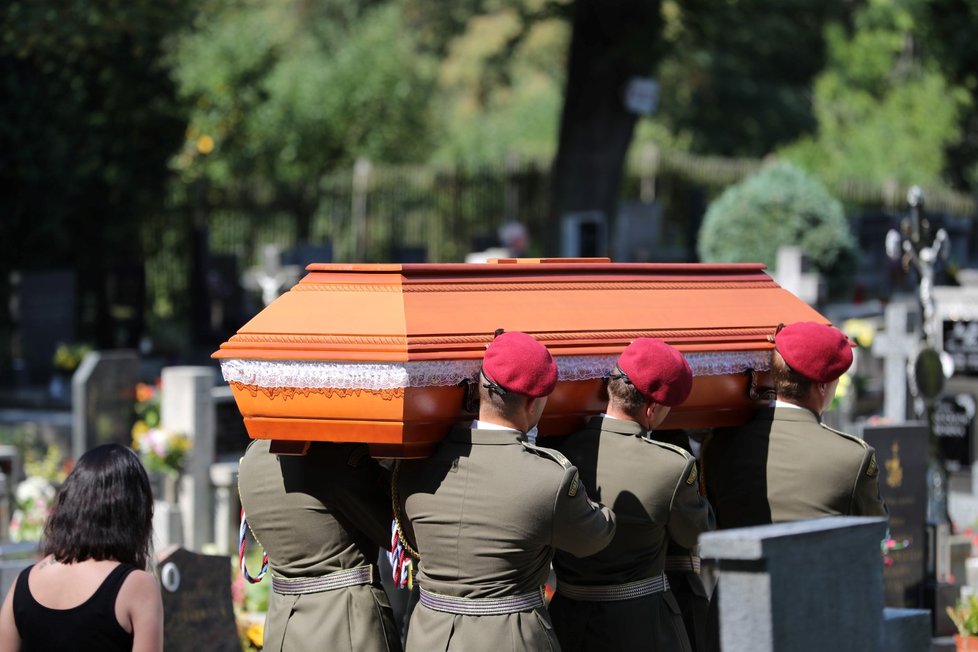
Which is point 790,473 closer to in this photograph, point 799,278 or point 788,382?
point 788,382

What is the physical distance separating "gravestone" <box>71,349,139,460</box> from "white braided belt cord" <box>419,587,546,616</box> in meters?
5.31

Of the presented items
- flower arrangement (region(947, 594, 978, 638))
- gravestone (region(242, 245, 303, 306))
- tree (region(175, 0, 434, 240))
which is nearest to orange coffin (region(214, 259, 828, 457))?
flower arrangement (region(947, 594, 978, 638))

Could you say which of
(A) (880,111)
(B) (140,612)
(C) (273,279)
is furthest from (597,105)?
(A) (880,111)

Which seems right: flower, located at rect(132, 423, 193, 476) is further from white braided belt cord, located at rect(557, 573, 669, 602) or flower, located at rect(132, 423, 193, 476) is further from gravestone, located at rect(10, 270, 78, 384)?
gravestone, located at rect(10, 270, 78, 384)

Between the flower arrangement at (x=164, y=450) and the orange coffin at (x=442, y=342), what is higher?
the orange coffin at (x=442, y=342)

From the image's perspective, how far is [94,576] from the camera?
3396 mm

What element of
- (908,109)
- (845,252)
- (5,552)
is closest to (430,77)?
(908,109)

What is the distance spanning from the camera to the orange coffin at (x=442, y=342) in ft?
12.1

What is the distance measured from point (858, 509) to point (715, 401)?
54 centimetres

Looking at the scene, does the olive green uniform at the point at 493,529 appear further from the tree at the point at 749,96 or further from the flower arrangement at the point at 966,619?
the tree at the point at 749,96

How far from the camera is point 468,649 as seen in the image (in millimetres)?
3670

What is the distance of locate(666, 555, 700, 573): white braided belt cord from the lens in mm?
4543

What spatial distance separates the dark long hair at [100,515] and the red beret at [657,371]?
4.46 feet

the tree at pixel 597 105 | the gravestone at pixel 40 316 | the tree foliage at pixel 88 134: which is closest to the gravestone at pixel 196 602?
the gravestone at pixel 40 316
